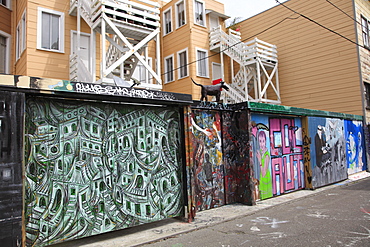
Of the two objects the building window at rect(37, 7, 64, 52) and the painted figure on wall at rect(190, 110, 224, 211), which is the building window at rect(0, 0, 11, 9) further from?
the painted figure on wall at rect(190, 110, 224, 211)

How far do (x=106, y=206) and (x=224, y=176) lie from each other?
3.86 meters

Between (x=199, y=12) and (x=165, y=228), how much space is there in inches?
534

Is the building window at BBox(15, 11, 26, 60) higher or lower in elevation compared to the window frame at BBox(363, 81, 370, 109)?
higher

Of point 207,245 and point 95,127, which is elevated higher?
point 95,127

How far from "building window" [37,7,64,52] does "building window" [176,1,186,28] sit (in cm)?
674

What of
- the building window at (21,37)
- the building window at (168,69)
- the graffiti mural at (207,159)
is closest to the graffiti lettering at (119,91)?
the graffiti mural at (207,159)

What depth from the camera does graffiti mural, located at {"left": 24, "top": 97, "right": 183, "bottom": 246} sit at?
4.65 m

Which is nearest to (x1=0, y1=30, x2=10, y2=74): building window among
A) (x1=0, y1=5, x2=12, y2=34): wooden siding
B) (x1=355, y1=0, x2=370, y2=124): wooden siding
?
(x1=0, y1=5, x2=12, y2=34): wooden siding

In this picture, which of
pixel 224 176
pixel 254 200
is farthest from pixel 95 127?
pixel 254 200

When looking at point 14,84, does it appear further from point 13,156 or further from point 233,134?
point 233,134

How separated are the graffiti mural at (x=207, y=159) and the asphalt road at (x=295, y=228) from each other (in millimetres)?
1154

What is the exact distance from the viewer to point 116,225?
17.7 feet

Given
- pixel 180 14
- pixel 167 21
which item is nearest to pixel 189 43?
pixel 180 14

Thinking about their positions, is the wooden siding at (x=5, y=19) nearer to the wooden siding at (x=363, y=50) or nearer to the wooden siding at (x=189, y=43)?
the wooden siding at (x=189, y=43)
